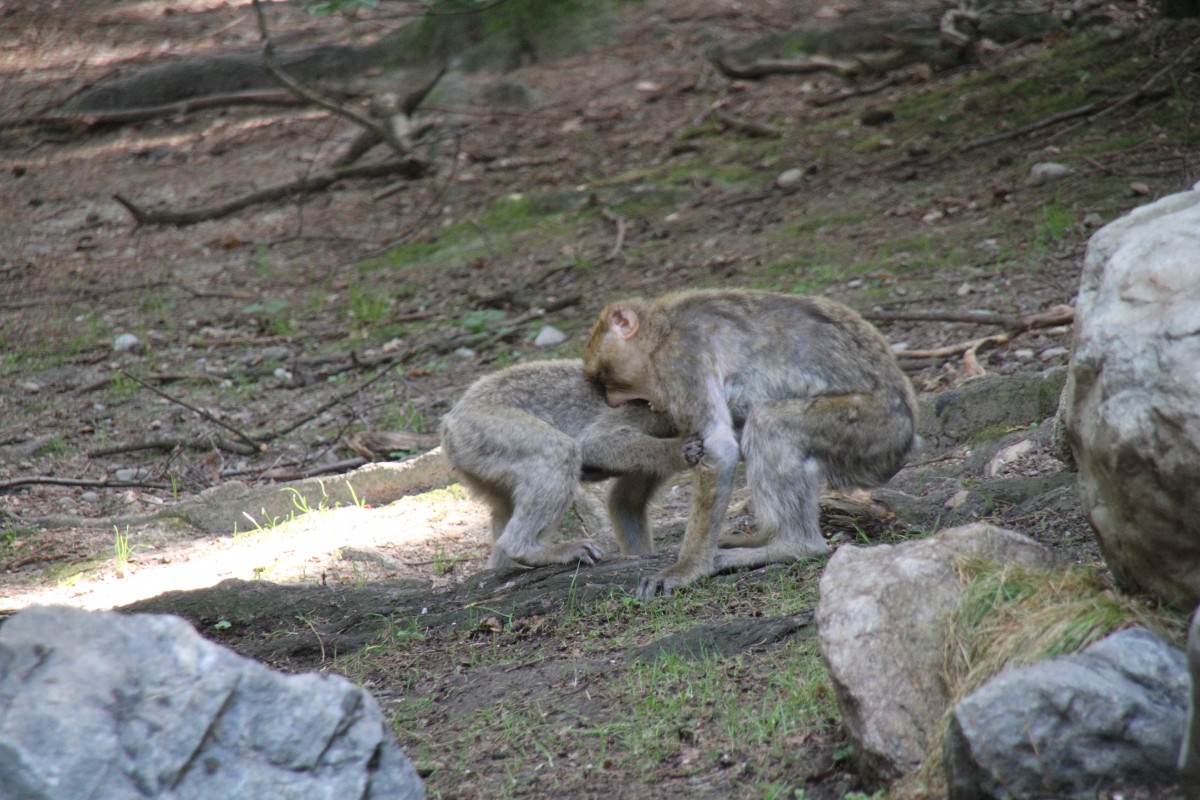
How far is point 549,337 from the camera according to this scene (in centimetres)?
974

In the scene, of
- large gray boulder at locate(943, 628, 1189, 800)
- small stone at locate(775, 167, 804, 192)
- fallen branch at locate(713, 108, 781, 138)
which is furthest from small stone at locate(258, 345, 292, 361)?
large gray boulder at locate(943, 628, 1189, 800)

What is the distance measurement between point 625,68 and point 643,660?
1359 cm

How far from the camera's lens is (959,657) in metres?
3.25

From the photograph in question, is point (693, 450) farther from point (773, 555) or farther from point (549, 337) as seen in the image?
point (549, 337)

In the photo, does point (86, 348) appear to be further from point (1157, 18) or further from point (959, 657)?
point (1157, 18)

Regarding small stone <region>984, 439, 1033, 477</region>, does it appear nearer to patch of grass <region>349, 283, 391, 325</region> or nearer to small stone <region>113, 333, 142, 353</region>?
patch of grass <region>349, 283, 391, 325</region>

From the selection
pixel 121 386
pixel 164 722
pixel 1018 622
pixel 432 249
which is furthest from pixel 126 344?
pixel 1018 622

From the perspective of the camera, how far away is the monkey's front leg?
5023mm

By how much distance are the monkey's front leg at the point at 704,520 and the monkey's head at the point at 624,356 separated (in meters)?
0.62

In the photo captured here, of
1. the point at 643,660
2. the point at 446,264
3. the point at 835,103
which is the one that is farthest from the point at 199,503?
the point at 835,103

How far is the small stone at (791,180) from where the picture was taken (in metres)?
11.8

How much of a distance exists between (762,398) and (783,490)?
1.78 ft

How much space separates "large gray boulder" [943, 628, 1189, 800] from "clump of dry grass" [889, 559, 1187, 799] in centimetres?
18

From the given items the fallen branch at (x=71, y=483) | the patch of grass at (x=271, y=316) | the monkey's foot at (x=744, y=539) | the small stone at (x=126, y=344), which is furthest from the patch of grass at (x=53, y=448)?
the monkey's foot at (x=744, y=539)
